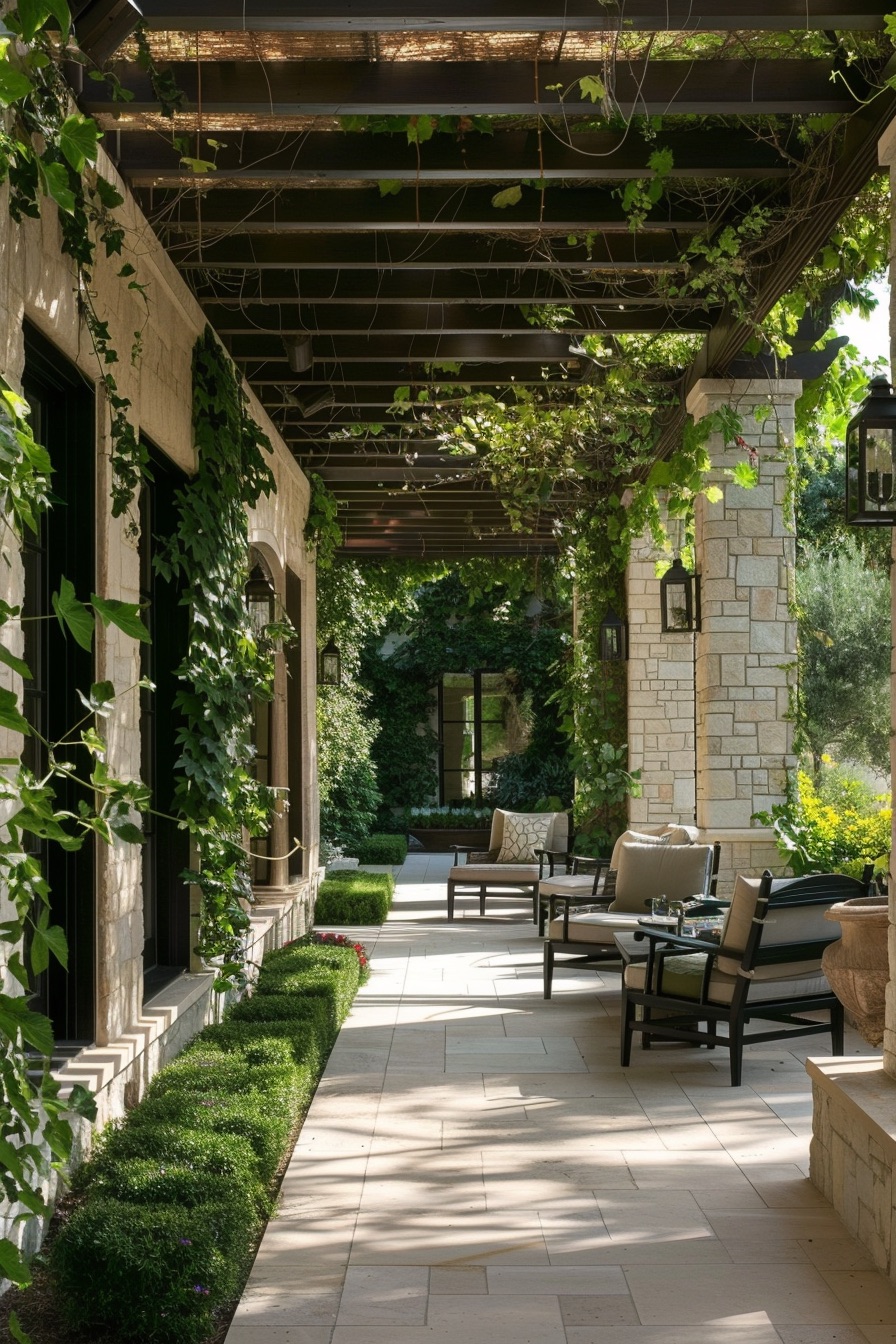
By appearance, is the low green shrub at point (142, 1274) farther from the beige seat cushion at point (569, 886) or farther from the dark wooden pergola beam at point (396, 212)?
the beige seat cushion at point (569, 886)

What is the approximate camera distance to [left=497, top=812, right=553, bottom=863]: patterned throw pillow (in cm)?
1229

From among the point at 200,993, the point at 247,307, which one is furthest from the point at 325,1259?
the point at 247,307

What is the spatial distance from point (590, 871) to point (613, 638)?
217 cm

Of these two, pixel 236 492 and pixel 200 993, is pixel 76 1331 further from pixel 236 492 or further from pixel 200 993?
pixel 236 492

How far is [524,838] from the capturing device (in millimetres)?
12344

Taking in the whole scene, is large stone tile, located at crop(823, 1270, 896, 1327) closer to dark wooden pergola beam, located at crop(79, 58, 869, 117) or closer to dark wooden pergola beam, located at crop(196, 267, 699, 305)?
dark wooden pergola beam, located at crop(79, 58, 869, 117)

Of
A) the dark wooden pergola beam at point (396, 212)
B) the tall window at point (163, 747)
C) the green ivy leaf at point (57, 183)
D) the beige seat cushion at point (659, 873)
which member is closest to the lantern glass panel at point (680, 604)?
the beige seat cushion at point (659, 873)

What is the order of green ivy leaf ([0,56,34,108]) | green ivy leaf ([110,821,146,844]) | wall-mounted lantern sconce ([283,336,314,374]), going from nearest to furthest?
green ivy leaf ([0,56,34,108]), green ivy leaf ([110,821,146,844]), wall-mounted lantern sconce ([283,336,314,374])

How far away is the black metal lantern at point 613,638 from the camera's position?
35.3 ft

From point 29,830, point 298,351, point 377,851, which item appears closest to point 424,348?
point 298,351

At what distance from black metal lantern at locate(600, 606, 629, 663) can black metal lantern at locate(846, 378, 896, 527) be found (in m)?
6.64

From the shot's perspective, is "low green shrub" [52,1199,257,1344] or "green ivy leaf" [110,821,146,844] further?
"low green shrub" [52,1199,257,1344]

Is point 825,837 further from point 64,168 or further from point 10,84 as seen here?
point 10,84

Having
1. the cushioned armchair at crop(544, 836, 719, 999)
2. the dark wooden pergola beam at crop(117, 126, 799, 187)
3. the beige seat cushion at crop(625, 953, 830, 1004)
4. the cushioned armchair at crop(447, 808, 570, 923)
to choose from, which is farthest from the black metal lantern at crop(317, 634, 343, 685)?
the dark wooden pergola beam at crop(117, 126, 799, 187)
